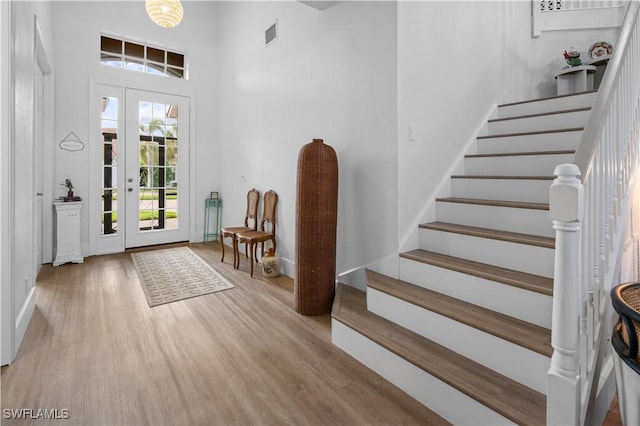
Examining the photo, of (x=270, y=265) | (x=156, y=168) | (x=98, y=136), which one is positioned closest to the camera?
(x=270, y=265)

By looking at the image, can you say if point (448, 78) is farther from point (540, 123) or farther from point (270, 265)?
point (270, 265)

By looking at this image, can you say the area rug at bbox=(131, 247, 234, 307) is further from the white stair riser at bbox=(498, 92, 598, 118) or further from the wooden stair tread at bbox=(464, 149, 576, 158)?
the white stair riser at bbox=(498, 92, 598, 118)

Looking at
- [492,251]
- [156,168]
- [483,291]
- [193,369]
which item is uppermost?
[156,168]

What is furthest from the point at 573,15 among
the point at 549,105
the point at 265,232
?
the point at 265,232

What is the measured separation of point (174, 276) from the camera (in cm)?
375

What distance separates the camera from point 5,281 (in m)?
2.00

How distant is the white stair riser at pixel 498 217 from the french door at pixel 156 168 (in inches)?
175

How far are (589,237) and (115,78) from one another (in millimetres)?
5900

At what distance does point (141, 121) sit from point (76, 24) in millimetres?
1470

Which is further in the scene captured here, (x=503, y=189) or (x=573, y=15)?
(x=573, y=15)

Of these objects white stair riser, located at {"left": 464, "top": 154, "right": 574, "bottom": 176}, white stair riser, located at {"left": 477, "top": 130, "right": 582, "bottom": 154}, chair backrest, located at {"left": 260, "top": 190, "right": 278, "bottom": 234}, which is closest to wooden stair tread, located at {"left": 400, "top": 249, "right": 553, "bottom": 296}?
white stair riser, located at {"left": 464, "top": 154, "right": 574, "bottom": 176}

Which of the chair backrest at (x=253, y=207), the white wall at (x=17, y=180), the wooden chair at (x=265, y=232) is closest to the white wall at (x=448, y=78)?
the wooden chair at (x=265, y=232)

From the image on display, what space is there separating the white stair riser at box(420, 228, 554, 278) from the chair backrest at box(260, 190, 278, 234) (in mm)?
1994

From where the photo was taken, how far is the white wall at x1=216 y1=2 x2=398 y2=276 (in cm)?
259
